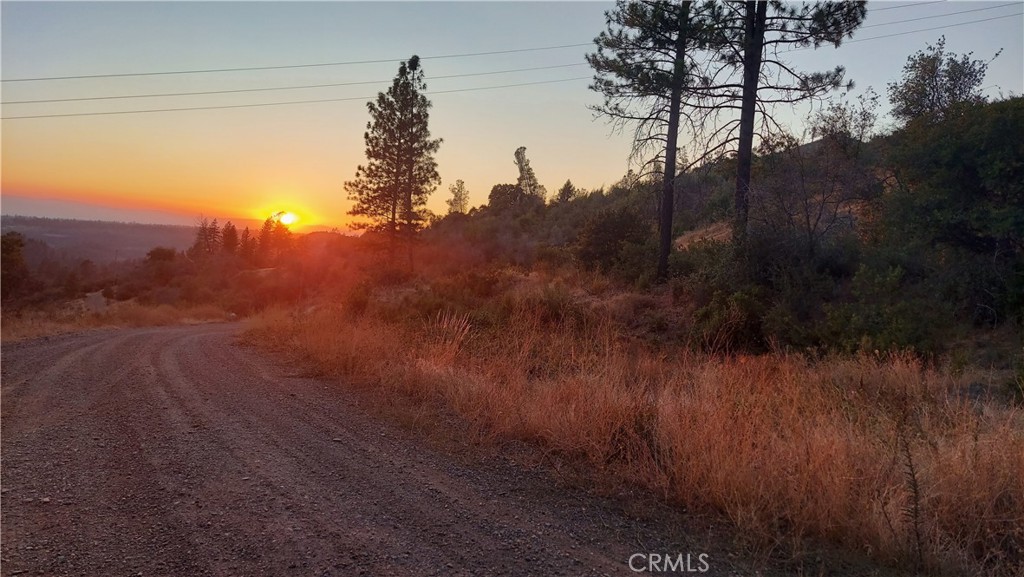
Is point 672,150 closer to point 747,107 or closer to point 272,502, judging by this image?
point 747,107

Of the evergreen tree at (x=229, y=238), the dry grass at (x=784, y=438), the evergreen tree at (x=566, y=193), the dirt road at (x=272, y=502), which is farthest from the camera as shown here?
the evergreen tree at (x=229, y=238)

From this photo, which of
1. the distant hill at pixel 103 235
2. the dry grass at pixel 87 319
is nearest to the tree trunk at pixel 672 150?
the dry grass at pixel 87 319

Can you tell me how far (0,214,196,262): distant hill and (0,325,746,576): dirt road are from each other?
114587mm

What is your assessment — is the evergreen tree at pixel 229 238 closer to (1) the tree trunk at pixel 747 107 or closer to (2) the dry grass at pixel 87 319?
(2) the dry grass at pixel 87 319

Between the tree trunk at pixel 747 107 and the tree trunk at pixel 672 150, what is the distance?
1.62 metres

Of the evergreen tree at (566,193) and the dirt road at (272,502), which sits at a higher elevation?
the evergreen tree at (566,193)

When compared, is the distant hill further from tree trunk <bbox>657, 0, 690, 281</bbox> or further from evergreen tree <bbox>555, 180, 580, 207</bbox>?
tree trunk <bbox>657, 0, 690, 281</bbox>

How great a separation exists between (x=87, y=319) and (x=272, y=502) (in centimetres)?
2107

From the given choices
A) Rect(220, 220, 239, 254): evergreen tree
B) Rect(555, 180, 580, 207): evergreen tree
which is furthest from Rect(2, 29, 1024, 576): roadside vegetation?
Rect(220, 220, 239, 254): evergreen tree

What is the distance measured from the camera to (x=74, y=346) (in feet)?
39.0

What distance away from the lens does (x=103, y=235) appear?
142125mm

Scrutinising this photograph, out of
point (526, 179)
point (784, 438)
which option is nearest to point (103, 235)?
point (526, 179)

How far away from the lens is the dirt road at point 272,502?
3.25 m

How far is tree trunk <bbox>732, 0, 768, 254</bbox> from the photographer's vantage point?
13.5 metres
